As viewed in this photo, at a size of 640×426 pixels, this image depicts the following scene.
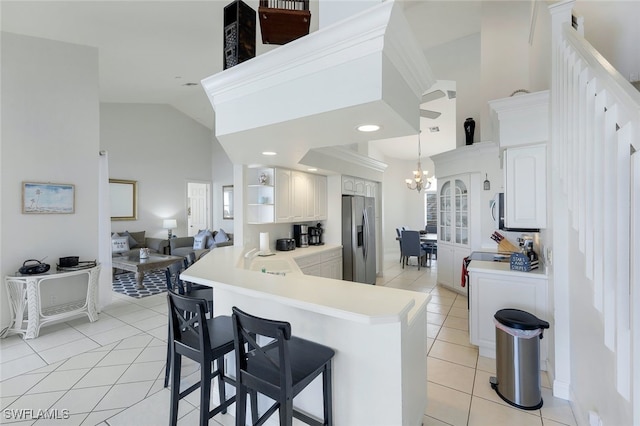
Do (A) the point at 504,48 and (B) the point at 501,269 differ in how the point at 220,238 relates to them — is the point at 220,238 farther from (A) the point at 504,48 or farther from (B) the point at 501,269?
(A) the point at 504,48

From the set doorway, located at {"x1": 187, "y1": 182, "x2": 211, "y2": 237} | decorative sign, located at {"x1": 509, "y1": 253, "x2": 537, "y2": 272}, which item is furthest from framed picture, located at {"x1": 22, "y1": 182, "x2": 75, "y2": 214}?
decorative sign, located at {"x1": 509, "y1": 253, "x2": 537, "y2": 272}

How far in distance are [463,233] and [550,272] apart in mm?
2804

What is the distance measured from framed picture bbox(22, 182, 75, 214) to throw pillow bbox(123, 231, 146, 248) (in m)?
3.44

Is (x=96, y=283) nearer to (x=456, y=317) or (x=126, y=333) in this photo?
(x=126, y=333)

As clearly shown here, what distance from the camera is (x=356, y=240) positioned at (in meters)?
5.20

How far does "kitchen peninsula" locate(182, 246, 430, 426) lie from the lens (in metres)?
1.48

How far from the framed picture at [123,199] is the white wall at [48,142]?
3.59 metres

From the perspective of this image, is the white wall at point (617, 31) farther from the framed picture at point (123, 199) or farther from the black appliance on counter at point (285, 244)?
the framed picture at point (123, 199)

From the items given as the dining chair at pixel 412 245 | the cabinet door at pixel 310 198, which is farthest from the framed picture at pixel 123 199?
the dining chair at pixel 412 245

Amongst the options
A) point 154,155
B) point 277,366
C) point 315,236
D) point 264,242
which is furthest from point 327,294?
point 154,155

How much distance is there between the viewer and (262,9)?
1.54 meters

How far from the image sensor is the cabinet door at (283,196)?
424 cm

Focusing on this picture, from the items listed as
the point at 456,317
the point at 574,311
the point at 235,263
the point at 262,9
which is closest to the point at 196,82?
the point at 235,263

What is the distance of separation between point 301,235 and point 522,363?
3.40 m
